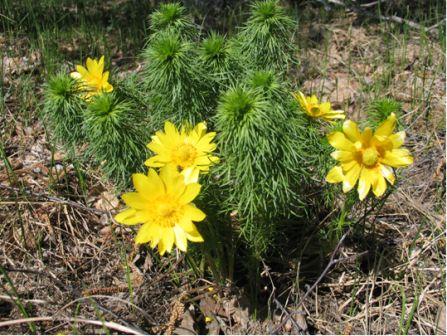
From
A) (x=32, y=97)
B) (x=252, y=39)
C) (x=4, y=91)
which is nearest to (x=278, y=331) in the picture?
(x=252, y=39)

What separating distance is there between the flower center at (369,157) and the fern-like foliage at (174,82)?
572 millimetres

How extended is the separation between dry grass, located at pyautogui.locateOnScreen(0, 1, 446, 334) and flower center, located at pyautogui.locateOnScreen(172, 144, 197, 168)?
52 centimetres

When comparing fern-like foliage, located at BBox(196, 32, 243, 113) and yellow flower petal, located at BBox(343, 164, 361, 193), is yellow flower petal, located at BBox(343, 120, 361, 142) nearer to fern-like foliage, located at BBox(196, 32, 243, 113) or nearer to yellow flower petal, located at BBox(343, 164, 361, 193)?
yellow flower petal, located at BBox(343, 164, 361, 193)

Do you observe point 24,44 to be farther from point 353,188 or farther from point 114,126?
point 353,188

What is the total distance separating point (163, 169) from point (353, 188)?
2.14 ft

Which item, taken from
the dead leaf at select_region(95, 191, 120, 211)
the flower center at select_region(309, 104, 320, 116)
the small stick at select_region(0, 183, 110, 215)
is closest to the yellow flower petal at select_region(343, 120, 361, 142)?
the flower center at select_region(309, 104, 320, 116)

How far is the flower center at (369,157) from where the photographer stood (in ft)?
5.29

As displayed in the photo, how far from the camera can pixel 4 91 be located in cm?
307

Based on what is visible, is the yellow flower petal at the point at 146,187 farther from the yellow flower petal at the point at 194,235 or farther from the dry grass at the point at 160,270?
the dry grass at the point at 160,270

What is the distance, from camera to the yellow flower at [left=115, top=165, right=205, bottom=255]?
1.55 m

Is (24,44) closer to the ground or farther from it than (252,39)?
farther from it

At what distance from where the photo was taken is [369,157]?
1.61m

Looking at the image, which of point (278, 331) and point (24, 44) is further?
point (24, 44)

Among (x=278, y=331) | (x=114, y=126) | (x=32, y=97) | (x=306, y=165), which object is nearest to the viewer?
(x=114, y=126)
